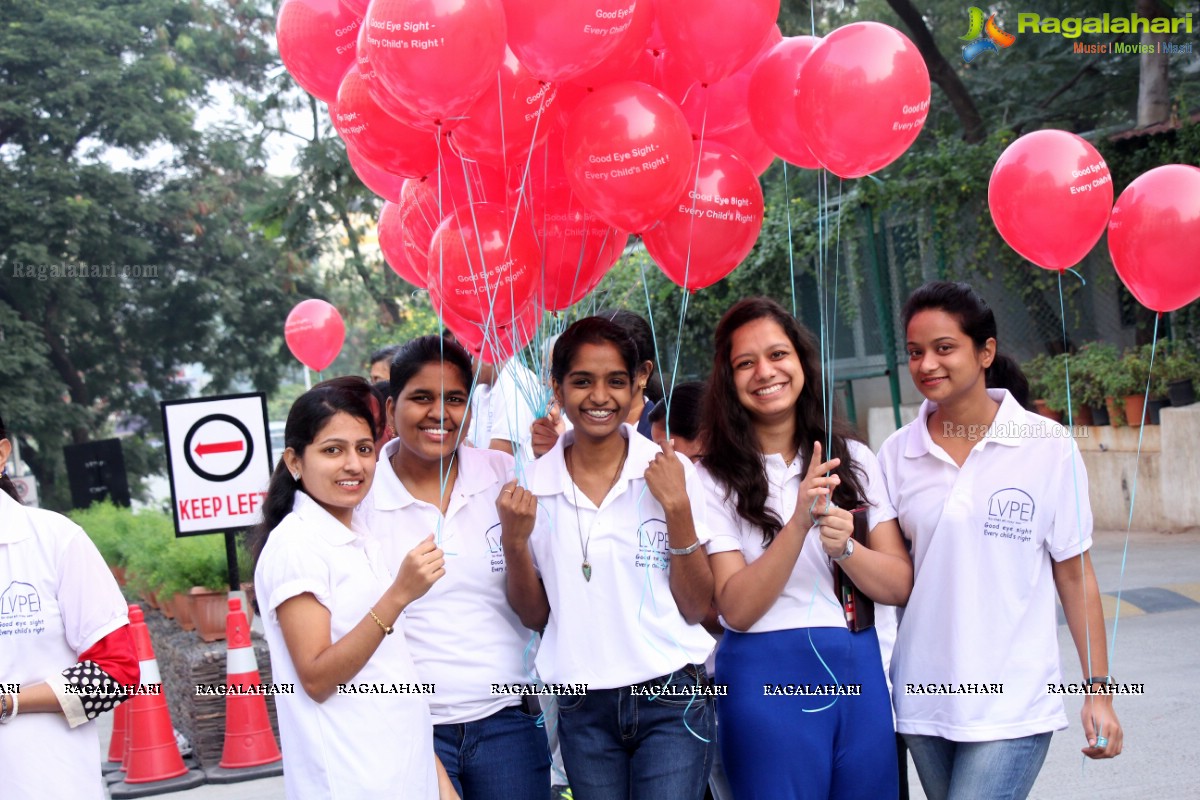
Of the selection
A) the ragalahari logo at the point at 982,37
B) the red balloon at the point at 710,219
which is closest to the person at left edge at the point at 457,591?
the red balloon at the point at 710,219

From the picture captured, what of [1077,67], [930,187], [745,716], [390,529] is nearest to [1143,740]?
[745,716]

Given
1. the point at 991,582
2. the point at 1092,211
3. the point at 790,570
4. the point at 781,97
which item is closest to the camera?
the point at 790,570

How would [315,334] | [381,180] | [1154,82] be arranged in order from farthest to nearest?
[1154,82], [315,334], [381,180]

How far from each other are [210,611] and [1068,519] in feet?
16.3

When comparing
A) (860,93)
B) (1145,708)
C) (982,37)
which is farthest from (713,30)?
(982,37)

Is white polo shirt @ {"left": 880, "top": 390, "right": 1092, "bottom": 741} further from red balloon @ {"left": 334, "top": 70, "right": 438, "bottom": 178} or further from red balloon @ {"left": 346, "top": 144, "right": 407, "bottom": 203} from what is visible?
red balloon @ {"left": 346, "top": 144, "right": 407, "bottom": 203}

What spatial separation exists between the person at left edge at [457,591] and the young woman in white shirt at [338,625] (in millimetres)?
121

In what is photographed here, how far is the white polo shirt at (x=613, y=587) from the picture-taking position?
284 cm

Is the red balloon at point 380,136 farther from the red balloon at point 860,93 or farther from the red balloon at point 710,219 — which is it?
the red balloon at point 860,93

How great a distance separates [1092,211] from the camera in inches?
135

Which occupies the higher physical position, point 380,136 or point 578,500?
point 380,136

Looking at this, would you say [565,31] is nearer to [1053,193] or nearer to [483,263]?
[483,263]

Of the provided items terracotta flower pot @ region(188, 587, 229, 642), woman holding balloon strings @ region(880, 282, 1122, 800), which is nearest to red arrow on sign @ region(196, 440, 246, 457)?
terracotta flower pot @ region(188, 587, 229, 642)

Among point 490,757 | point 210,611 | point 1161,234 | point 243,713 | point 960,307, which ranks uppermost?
point 1161,234
